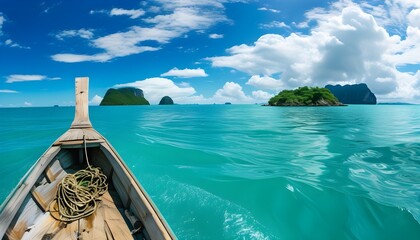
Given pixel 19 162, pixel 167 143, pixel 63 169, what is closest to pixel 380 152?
pixel 167 143

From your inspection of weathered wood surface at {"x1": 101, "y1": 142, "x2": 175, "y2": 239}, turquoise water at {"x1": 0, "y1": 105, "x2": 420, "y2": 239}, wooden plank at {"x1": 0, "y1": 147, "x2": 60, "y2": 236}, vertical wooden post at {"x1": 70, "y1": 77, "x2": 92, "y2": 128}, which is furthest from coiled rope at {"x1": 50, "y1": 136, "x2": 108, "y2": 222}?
vertical wooden post at {"x1": 70, "y1": 77, "x2": 92, "y2": 128}

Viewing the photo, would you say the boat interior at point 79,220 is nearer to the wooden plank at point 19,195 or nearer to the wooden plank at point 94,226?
the wooden plank at point 94,226

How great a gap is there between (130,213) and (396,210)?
6.57 meters

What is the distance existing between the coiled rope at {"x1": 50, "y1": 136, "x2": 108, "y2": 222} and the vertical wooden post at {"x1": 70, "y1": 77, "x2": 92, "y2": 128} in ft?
10.6

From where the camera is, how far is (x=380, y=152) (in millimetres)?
12562

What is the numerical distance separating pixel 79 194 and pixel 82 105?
245 inches

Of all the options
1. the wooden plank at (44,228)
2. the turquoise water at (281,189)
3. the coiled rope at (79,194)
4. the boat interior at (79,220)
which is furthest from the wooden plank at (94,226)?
the turquoise water at (281,189)

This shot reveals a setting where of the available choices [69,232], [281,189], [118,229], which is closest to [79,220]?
[69,232]

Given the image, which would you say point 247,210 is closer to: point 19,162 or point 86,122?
point 86,122

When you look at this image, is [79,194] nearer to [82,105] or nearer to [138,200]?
[138,200]

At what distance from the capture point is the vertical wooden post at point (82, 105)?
8508 mm

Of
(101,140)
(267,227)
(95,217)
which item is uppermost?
(101,140)

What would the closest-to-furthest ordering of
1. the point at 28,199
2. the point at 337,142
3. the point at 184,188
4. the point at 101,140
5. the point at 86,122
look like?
1. the point at 28,199
2. the point at 101,140
3. the point at 184,188
4. the point at 86,122
5. the point at 337,142

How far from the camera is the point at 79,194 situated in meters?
4.98
